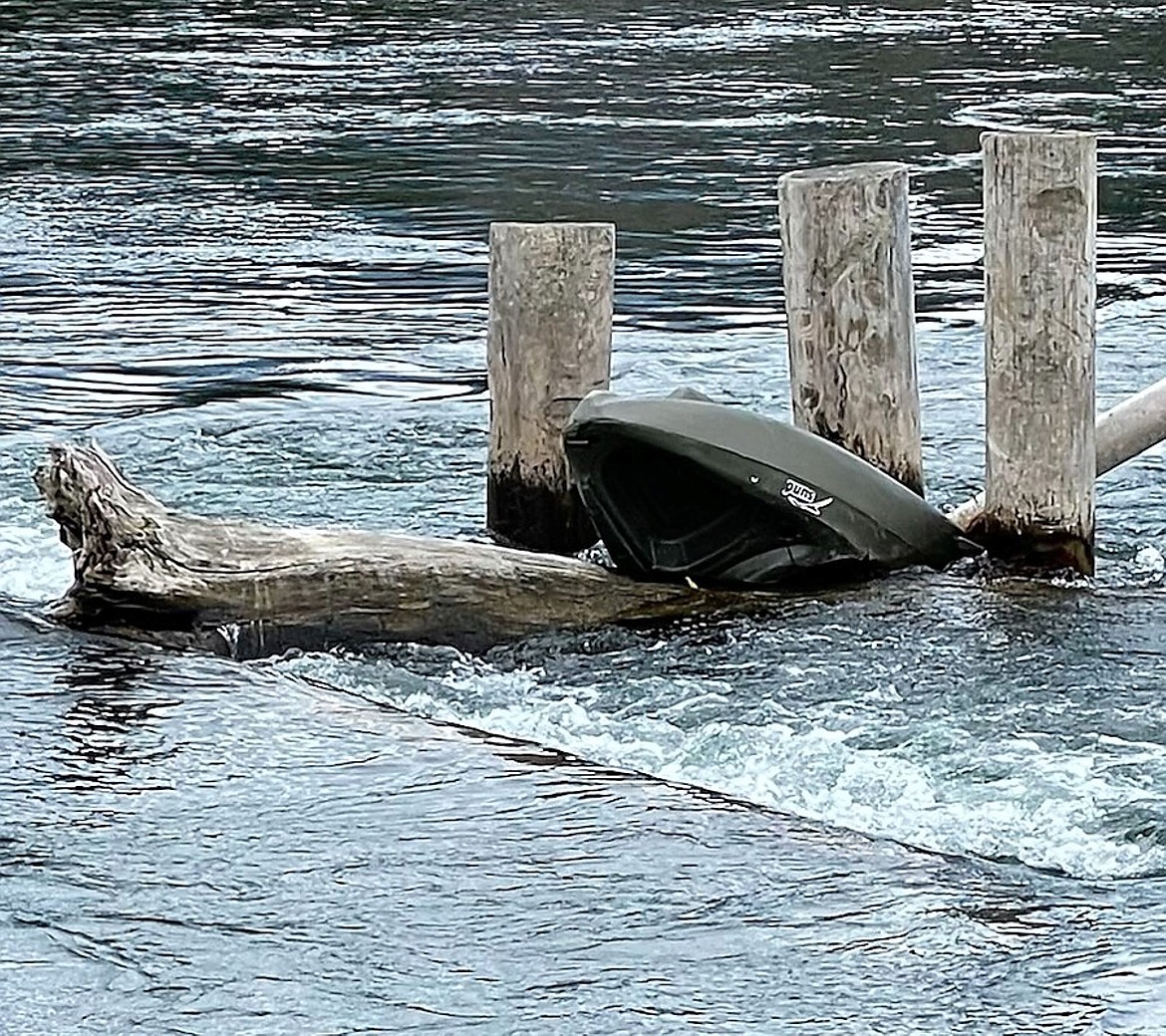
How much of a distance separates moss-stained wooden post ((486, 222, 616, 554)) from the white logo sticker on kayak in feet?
2.81

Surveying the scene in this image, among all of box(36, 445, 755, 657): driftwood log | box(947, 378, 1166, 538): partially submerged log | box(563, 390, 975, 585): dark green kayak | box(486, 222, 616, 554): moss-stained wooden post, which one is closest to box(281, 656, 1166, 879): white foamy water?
box(36, 445, 755, 657): driftwood log

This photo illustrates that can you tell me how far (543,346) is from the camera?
826 cm

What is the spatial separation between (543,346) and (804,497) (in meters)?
1.06

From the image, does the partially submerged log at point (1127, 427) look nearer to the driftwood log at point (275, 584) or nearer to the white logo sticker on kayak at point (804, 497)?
the white logo sticker on kayak at point (804, 497)

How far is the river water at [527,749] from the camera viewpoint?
519 centimetres

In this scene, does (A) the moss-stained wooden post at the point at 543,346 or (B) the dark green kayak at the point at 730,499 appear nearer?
(B) the dark green kayak at the point at 730,499

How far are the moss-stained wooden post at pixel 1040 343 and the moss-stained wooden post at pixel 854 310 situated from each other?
0.99ft

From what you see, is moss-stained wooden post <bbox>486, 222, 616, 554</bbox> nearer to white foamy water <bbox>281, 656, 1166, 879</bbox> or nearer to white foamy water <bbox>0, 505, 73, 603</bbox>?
white foamy water <bbox>281, 656, 1166, 879</bbox>

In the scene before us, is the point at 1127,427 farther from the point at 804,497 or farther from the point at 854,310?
the point at 804,497

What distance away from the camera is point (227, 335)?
12.7 m

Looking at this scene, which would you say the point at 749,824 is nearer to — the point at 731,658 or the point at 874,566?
the point at 731,658

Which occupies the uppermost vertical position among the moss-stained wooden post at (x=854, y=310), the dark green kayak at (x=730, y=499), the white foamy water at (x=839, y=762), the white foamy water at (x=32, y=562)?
the moss-stained wooden post at (x=854, y=310)

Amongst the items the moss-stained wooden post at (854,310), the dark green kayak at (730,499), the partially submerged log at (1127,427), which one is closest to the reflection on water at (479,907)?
the dark green kayak at (730,499)

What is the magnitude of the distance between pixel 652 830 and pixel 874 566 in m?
2.23
